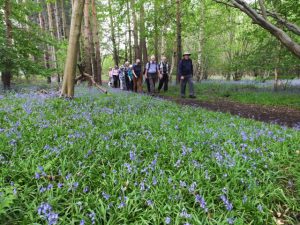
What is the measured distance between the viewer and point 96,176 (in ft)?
9.69

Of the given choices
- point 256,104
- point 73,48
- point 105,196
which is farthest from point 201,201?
point 256,104

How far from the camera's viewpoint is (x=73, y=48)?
8.07m

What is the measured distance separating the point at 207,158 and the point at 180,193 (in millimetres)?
1029

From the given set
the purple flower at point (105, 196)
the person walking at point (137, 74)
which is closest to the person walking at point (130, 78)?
the person walking at point (137, 74)

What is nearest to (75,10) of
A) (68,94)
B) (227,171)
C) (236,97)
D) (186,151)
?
(68,94)

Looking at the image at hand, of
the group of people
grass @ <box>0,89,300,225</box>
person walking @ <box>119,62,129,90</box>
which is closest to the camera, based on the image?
grass @ <box>0,89,300,225</box>

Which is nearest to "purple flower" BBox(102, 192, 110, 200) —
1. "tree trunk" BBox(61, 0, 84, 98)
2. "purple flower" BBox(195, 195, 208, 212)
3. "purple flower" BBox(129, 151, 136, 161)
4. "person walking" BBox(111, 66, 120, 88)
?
"purple flower" BBox(129, 151, 136, 161)

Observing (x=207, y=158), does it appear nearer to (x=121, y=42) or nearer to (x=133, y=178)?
(x=133, y=178)

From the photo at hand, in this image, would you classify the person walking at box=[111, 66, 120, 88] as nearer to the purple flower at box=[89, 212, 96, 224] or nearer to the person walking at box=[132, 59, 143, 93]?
the person walking at box=[132, 59, 143, 93]

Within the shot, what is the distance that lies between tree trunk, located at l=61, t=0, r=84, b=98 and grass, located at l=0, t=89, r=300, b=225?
390 cm

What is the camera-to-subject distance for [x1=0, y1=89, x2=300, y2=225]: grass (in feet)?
7.66

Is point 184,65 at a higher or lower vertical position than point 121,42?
lower

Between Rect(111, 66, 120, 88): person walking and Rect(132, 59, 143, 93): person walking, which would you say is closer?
Rect(132, 59, 143, 93): person walking

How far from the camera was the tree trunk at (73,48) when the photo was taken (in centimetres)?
782
